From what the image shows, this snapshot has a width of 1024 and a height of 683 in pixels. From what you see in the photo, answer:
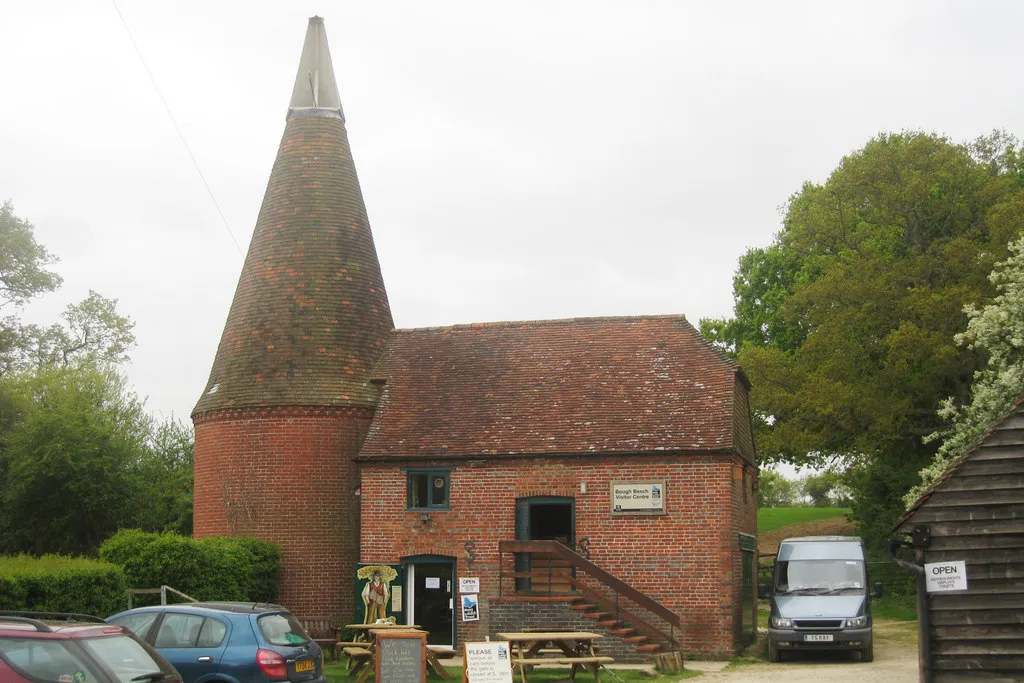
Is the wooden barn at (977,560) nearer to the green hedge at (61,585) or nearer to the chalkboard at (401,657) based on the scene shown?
the chalkboard at (401,657)

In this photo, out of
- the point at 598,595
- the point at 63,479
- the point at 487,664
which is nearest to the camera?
the point at 487,664

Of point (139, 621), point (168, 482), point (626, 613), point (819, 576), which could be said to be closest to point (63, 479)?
point (168, 482)

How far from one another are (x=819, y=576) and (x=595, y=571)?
4269mm

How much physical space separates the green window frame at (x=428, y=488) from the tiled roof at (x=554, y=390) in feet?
1.56

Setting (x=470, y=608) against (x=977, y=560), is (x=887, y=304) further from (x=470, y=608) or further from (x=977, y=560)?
(x=977, y=560)

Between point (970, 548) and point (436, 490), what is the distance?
43.5ft

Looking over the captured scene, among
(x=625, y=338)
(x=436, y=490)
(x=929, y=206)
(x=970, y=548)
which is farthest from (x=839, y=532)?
(x=970, y=548)

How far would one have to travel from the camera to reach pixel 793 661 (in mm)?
21359

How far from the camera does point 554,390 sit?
82.7 ft

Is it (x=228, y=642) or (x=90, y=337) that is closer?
(x=228, y=642)

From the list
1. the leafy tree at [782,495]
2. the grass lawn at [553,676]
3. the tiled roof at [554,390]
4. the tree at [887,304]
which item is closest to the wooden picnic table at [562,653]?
the grass lawn at [553,676]

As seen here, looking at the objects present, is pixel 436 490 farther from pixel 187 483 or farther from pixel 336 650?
pixel 187 483

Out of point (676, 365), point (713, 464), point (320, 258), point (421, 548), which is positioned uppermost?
point (320, 258)

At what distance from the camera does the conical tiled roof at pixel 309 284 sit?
2597 cm
